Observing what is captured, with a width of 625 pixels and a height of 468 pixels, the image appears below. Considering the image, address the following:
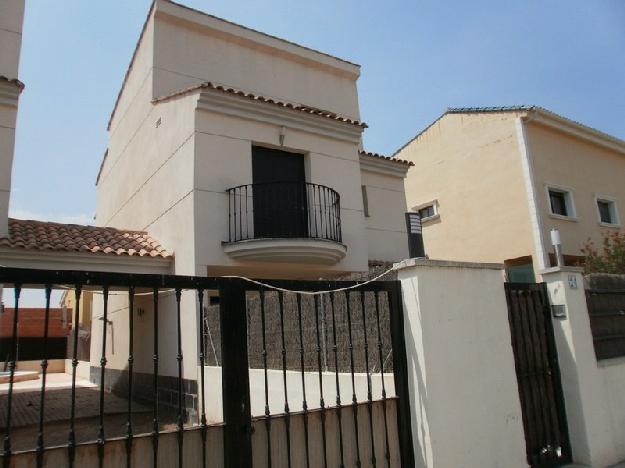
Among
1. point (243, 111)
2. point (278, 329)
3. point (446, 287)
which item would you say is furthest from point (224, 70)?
point (446, 287)

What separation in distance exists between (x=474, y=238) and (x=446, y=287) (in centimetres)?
1184

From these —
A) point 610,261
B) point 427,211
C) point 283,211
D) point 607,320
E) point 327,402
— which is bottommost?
point 327,402

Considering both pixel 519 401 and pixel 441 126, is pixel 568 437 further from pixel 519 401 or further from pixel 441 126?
pixel 441 126

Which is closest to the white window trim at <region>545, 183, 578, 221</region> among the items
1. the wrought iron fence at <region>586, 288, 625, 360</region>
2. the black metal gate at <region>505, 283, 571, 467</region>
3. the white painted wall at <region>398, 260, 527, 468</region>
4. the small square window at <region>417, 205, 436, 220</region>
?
the small square window at <region>417, 205, 436, 220</region>

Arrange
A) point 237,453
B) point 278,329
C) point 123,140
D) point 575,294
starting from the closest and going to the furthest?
point 237,453 < point 575,294 < point 278,329 < point 123,140

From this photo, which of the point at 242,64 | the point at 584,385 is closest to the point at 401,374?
the point at 584,385

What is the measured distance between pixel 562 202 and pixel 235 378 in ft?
49.4

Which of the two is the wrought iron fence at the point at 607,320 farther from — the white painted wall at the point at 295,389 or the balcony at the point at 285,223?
the balcony at the point at 285,223

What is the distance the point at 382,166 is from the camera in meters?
13.7

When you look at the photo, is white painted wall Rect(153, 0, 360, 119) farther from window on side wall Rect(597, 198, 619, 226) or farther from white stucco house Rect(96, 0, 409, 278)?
window on side wall Rect(597, 198, 619, 226)

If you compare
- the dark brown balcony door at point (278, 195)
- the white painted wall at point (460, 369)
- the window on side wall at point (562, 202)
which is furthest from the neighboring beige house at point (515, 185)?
the white painted wall at point (460, 369)

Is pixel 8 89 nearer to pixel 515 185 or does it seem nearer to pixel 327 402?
pixel 327 402

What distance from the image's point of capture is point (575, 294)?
5.79 meters

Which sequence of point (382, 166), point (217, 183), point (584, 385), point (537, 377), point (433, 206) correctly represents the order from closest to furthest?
point (537, 377), point (584, 385), point (217, 183), point (382, 166), point (433, 206)
